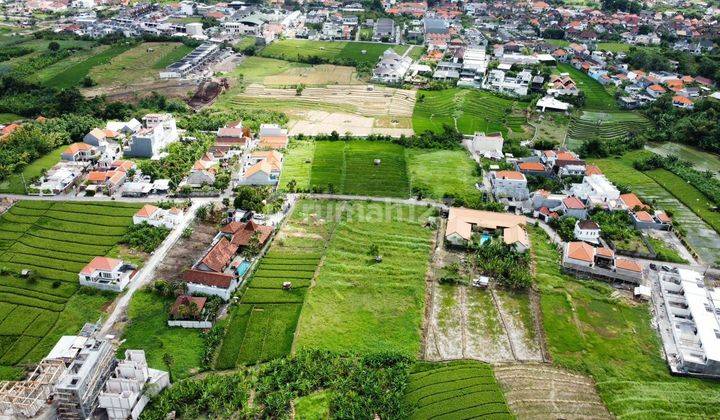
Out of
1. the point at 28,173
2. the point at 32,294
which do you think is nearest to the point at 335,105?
the point at 28,173

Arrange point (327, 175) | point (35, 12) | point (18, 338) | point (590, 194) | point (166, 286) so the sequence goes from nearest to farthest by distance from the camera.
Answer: point (18, 338) → point (166, 286) → point (590, 194) → point (327, 175) → point (35, 12)

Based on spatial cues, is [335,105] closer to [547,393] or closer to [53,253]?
[53,253]

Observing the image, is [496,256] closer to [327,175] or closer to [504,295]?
[504,295]

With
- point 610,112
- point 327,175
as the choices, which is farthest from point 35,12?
point 610,112

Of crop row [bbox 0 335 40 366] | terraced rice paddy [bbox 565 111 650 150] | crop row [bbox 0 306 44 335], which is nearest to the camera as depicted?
crop row [bbox 0 335 40 366]

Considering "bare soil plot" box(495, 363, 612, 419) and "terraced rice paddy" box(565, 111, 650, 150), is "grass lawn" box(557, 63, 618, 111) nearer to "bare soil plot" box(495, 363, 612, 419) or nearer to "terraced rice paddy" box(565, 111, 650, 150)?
"terraced rice paddy" box(565, 111, 650, 150)

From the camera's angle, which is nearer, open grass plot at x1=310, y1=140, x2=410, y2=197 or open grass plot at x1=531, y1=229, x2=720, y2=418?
open grass plot at x1=531, y1=229, x2=720, y2=418

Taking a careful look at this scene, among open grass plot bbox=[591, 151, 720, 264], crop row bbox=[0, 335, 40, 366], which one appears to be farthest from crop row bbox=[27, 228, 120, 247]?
open grass plot bbox=[591, 151, 720, 264]
